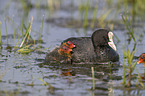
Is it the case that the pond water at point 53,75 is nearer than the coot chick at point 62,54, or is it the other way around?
the pond water at point 53,75

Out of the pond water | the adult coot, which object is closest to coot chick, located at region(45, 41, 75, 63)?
the adult coot

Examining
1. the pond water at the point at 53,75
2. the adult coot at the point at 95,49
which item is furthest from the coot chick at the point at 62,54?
the pond water at the point at 53,75

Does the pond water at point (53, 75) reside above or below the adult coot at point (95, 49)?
below

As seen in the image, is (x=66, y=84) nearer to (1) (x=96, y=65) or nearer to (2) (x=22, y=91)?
(2) (x=22, y=91)

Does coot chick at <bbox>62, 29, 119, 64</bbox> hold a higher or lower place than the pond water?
higher

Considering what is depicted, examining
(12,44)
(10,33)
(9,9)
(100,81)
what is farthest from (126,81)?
(9,9)

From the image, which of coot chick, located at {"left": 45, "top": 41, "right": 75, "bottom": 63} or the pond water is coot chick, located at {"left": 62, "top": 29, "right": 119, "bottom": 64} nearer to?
coot chick, located at {"left": 45, "top": 41, "right": 75, "bottom": 63}

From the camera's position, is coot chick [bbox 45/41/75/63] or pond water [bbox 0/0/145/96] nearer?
pond water [bbox 0/0/145/96]

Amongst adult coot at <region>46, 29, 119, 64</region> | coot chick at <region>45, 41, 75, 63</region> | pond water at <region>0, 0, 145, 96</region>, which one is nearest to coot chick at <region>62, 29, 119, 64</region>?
adult coot at <region>46, 29, 119, 64</region>

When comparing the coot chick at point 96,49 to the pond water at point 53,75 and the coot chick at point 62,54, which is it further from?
the pond water at point 53,75

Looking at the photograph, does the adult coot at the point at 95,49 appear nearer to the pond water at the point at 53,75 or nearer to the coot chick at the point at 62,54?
the coot chick at the point at 62,54

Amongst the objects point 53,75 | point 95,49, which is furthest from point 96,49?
point 53,75

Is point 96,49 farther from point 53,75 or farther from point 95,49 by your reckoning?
point 53,75

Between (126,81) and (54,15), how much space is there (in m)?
8.71
